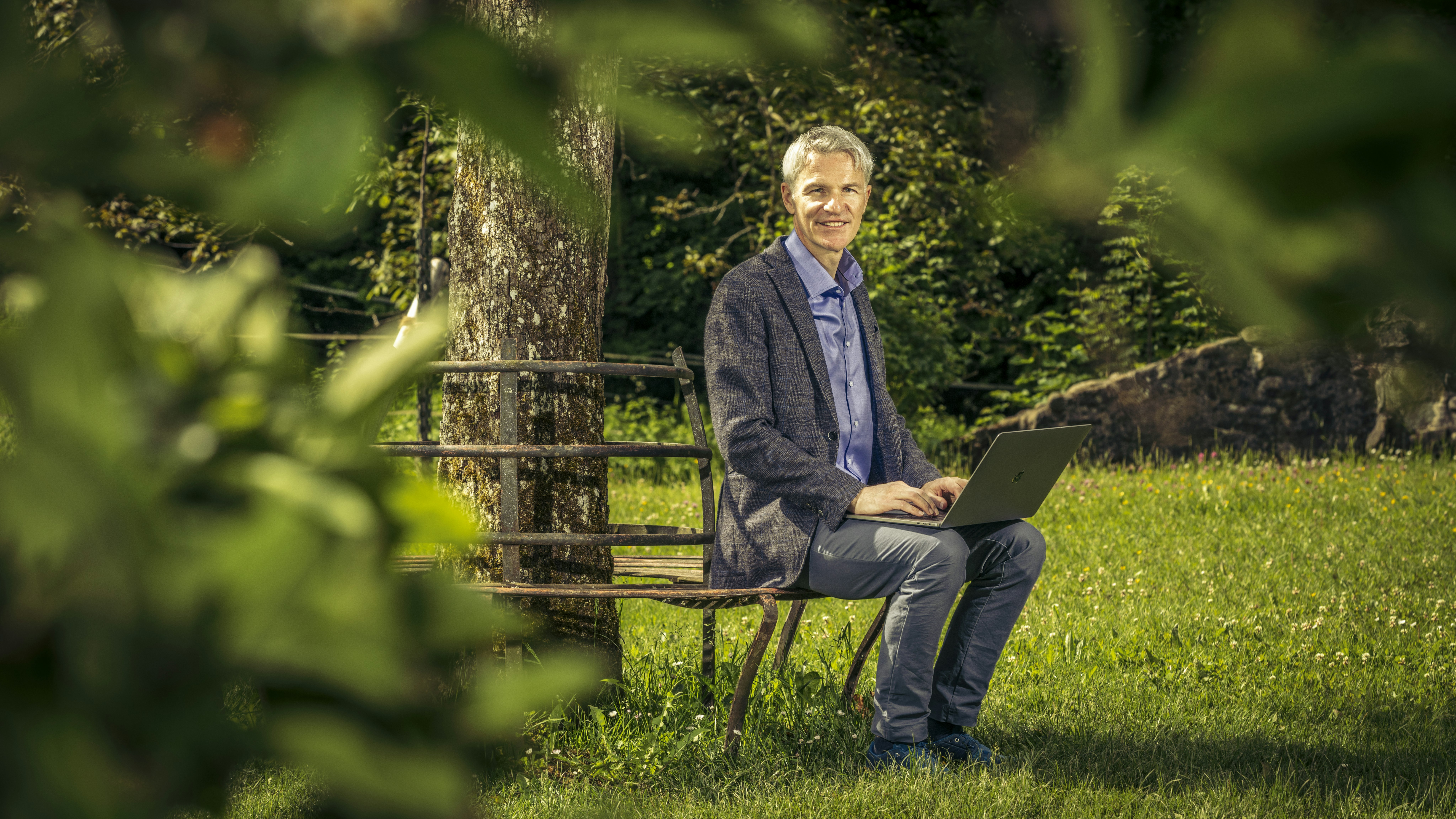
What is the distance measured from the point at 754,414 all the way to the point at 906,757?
1.03 metres

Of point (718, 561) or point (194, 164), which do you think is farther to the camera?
point (718, 561)

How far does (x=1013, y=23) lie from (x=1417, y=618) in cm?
552

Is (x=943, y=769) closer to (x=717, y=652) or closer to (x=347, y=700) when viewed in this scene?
(x=717, y=652)

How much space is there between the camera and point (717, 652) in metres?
4.52

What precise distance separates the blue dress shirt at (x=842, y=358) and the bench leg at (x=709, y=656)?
0.66m

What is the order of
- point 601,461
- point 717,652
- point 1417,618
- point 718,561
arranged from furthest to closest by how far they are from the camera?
point 1417,618 < point 717,652 < point 601,461 < point 718,561

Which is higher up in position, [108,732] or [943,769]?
[108,732]

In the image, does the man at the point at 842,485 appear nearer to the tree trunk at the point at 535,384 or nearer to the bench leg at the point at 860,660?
the bench leg at the point at 860,660

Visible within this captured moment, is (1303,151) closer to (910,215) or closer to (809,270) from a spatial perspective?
(809,270)

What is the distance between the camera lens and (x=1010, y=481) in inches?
126

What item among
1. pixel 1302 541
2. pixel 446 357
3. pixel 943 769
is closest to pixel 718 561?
pixel 943 769

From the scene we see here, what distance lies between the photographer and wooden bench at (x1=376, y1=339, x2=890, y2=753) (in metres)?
3.04

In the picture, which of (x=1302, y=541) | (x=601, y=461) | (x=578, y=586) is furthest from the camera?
(x=1302, y=541)

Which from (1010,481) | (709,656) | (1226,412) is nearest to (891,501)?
(1010,481)
